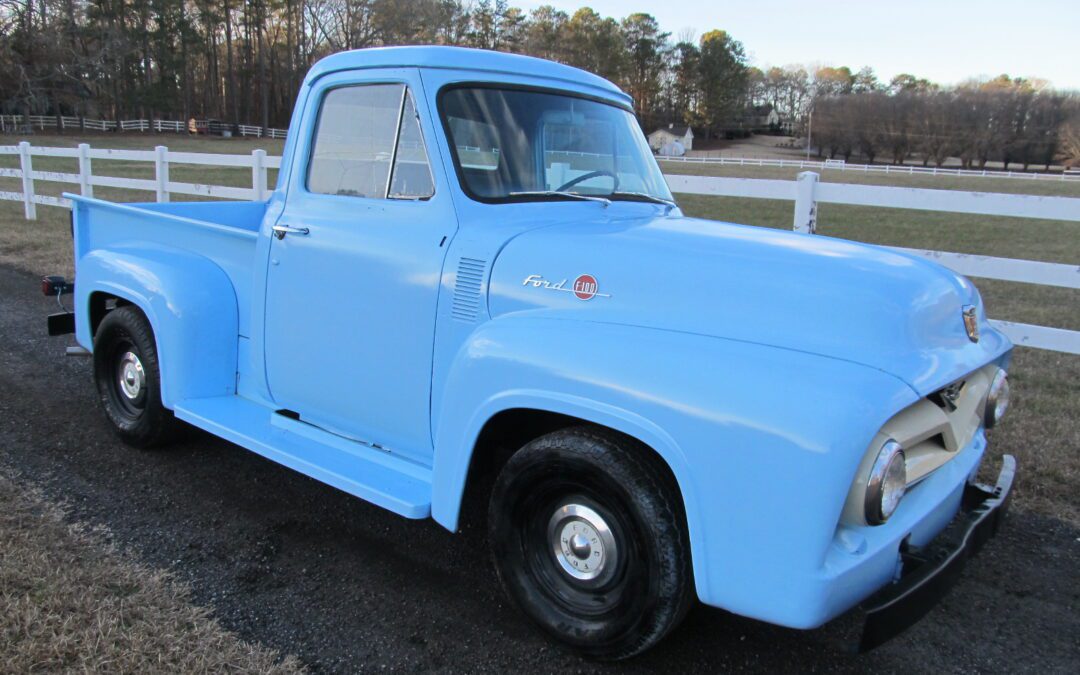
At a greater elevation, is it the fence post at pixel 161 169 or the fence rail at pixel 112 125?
the fence rail at pixel 112 125

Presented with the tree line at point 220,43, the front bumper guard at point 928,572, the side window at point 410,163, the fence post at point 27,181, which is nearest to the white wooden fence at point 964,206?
the front bumper guard at point 928,572

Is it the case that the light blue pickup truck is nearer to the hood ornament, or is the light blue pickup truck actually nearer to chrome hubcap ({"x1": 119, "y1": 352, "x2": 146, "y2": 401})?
the hood ornament

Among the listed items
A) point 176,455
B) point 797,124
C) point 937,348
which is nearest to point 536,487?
point 937,348

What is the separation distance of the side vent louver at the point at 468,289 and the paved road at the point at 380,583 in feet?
3.66

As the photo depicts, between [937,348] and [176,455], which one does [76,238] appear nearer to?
[176,455]

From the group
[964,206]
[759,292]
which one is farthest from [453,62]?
[964,206]

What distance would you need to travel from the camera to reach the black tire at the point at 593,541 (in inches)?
92.7

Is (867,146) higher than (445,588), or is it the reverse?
(867,146)

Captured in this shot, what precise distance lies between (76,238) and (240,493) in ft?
7.04

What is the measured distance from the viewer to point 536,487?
8.75 ft

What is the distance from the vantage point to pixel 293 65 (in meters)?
76.2

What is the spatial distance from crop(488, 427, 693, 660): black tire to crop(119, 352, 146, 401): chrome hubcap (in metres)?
2.57

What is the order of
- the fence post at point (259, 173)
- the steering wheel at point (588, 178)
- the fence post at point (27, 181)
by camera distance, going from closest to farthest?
the steering wheel at point (588, 178) < the fence post at point (259, 173) < the fence post at point (27, 181)

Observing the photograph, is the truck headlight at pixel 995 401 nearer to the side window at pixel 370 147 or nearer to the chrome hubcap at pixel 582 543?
the chrome hubcap at pixel 582 543
